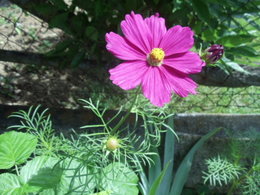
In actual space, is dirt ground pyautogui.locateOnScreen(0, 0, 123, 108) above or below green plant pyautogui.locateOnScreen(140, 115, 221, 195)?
above

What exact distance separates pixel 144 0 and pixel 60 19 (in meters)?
0.33

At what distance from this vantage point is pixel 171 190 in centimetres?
133

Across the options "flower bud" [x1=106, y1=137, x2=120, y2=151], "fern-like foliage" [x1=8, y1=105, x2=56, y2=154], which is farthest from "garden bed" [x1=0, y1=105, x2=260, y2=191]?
"flower bud" [x1=106, y1=137, x2=120, y2=151]

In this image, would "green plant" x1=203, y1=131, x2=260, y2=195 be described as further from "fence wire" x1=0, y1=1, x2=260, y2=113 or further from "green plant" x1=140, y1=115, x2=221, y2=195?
"fence wire" x1=0, y1=1, x2=260, y2=113

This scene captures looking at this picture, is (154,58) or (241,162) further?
(241,162)

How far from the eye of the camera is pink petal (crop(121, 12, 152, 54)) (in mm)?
732

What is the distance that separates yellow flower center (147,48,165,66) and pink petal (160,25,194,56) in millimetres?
27

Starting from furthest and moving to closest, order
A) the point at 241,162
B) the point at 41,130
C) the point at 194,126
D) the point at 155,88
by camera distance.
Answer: the point at 194,126 < the point at 241,162 < the point at 41,130 < the point at 155,88

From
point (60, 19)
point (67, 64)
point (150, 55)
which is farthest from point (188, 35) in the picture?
point (67, 64)

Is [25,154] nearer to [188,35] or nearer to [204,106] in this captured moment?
[188,35]

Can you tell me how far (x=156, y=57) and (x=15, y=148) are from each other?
1.54 ft

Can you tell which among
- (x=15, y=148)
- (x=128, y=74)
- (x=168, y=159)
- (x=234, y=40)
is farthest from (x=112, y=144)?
(x=234, y=40)

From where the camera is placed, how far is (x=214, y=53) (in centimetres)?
81

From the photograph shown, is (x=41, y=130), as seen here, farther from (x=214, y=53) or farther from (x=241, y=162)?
(x=241, y=162)
